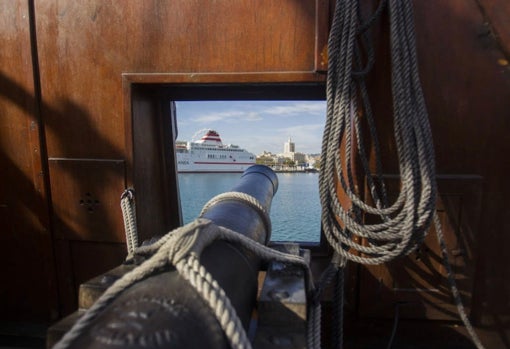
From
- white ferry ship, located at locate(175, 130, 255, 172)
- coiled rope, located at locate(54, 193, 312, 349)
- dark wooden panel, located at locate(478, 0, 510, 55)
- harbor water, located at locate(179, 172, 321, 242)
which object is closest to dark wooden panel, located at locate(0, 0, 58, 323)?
harbor water, located at locate(179, 172, 321, 242)

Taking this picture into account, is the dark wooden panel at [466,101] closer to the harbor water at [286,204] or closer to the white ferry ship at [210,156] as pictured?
the harbor water at [286,204]

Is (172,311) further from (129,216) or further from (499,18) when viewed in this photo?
(499,18)

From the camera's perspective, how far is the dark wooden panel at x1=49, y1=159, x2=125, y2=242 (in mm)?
2131

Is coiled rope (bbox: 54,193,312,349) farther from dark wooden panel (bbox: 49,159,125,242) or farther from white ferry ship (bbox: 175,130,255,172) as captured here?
white ferry ship (bbox: 175,130,255,172)

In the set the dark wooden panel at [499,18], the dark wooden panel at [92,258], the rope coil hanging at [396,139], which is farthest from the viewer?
the dark wooden panel at [92,258]

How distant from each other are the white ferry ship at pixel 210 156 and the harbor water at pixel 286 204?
1.25 ft

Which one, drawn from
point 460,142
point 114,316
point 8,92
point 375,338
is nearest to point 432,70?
point 460,142

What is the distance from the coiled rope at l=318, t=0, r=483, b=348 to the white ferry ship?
4.55m

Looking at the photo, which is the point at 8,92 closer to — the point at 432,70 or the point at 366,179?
the point at 366,179

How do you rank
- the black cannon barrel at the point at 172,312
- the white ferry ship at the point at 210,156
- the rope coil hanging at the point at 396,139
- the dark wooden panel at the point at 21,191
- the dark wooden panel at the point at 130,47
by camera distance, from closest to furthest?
the black cannon barrel at the point at 172,312
the rope coil hanging at the point at 396,139
the dark wooden panel at the point at 130,47
the dark wooden panel at the point at 21,191
the white ferry ship at the point at 210,156

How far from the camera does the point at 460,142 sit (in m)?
1.86

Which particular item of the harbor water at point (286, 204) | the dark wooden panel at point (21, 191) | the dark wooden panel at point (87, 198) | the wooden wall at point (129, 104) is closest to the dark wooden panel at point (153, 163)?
the wooden wall at point (129, 104)

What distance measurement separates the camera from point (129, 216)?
Answer: 6.38 ft

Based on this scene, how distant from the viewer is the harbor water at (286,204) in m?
3.15
